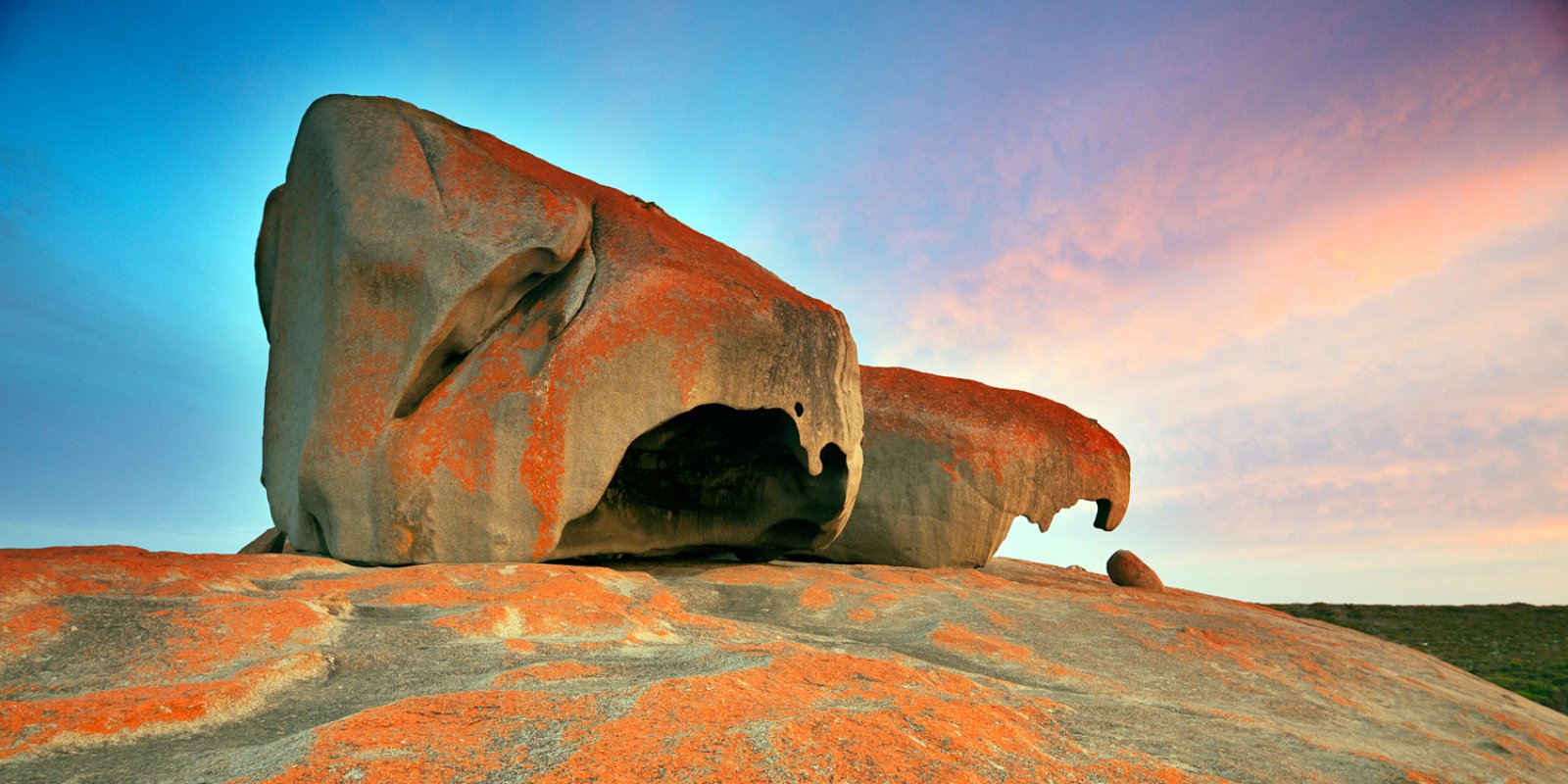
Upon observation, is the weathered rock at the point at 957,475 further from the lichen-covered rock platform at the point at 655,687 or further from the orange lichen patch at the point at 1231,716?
the orange lichen patch at the point at 1231,716

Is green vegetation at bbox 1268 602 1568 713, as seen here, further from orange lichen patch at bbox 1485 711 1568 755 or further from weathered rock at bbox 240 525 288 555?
weathered rock at bbox 240 525 288 555

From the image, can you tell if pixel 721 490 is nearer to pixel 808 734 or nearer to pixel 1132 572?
pixel 1132 572

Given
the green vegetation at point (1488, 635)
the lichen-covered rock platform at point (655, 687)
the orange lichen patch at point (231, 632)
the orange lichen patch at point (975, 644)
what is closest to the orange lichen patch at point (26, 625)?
the lichen-covered rock platform at point (655, 687)

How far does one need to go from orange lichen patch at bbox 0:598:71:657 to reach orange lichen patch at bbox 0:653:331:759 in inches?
27.9

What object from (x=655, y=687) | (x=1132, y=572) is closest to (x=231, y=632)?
(x=655, y=687)

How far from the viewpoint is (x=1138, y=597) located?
7.86 meters

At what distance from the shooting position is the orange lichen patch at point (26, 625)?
324 centimetres

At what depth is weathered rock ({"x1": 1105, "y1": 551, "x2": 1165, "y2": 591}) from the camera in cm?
1067

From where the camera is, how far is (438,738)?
2.27 metres

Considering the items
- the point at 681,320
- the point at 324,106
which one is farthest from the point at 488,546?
the point at 324,106

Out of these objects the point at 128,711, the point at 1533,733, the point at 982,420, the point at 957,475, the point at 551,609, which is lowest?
the point at 1533,733

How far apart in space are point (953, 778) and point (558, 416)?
4.31 meters

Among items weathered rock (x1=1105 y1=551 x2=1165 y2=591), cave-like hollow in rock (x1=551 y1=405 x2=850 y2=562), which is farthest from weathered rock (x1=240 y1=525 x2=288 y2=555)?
weathered rock (x1=1105 y1=551 x2=1165 y2=591)

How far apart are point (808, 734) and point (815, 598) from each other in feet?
11.8
